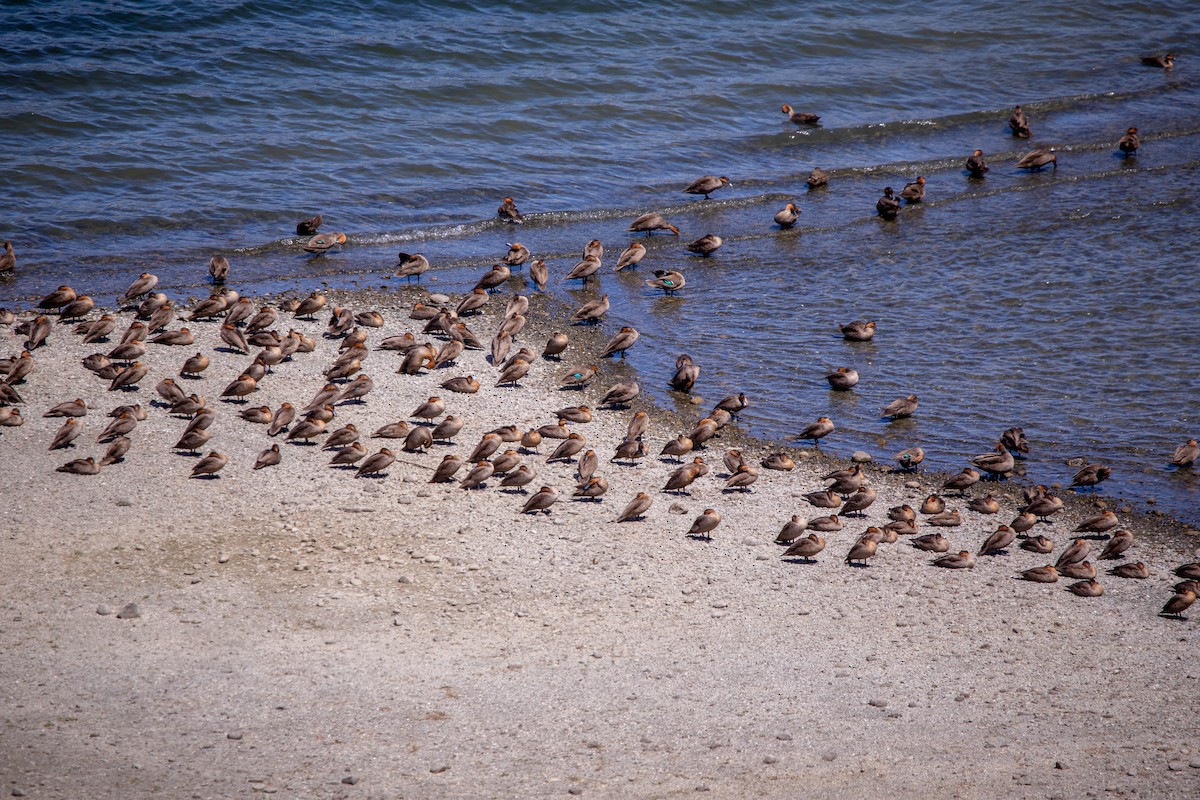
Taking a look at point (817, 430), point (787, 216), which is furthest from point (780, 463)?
point (787, 216)

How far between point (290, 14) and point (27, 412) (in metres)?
20.4

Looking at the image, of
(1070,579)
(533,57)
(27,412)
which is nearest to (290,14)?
(533,57)

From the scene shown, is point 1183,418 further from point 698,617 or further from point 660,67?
point 660,67

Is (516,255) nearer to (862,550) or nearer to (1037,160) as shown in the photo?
(862,550)

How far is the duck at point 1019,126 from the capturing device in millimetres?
26406

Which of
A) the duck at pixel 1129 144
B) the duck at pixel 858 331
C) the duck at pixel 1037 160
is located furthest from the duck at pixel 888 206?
the duck at pixel 1129 144

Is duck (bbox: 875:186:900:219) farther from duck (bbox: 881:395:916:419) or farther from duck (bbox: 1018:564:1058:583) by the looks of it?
duck (bbox: 1018:564:1058:583)

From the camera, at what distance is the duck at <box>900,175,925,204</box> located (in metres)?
22.1

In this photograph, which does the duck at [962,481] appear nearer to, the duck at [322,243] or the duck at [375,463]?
the duck at [375,463]

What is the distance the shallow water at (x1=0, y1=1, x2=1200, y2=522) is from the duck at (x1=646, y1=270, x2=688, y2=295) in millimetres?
196

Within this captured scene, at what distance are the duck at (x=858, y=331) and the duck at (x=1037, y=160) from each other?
34.3 ft

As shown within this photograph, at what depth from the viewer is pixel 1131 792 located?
7426 millimetres

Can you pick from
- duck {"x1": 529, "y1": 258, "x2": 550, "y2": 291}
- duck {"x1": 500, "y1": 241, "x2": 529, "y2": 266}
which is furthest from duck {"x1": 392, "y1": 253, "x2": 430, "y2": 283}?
duck {"x1": 529, "y1": 258, "x2": 550, "y2": 291}

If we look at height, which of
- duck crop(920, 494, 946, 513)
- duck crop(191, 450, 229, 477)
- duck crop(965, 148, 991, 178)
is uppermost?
duck crop(965, 148, 991, 178)
